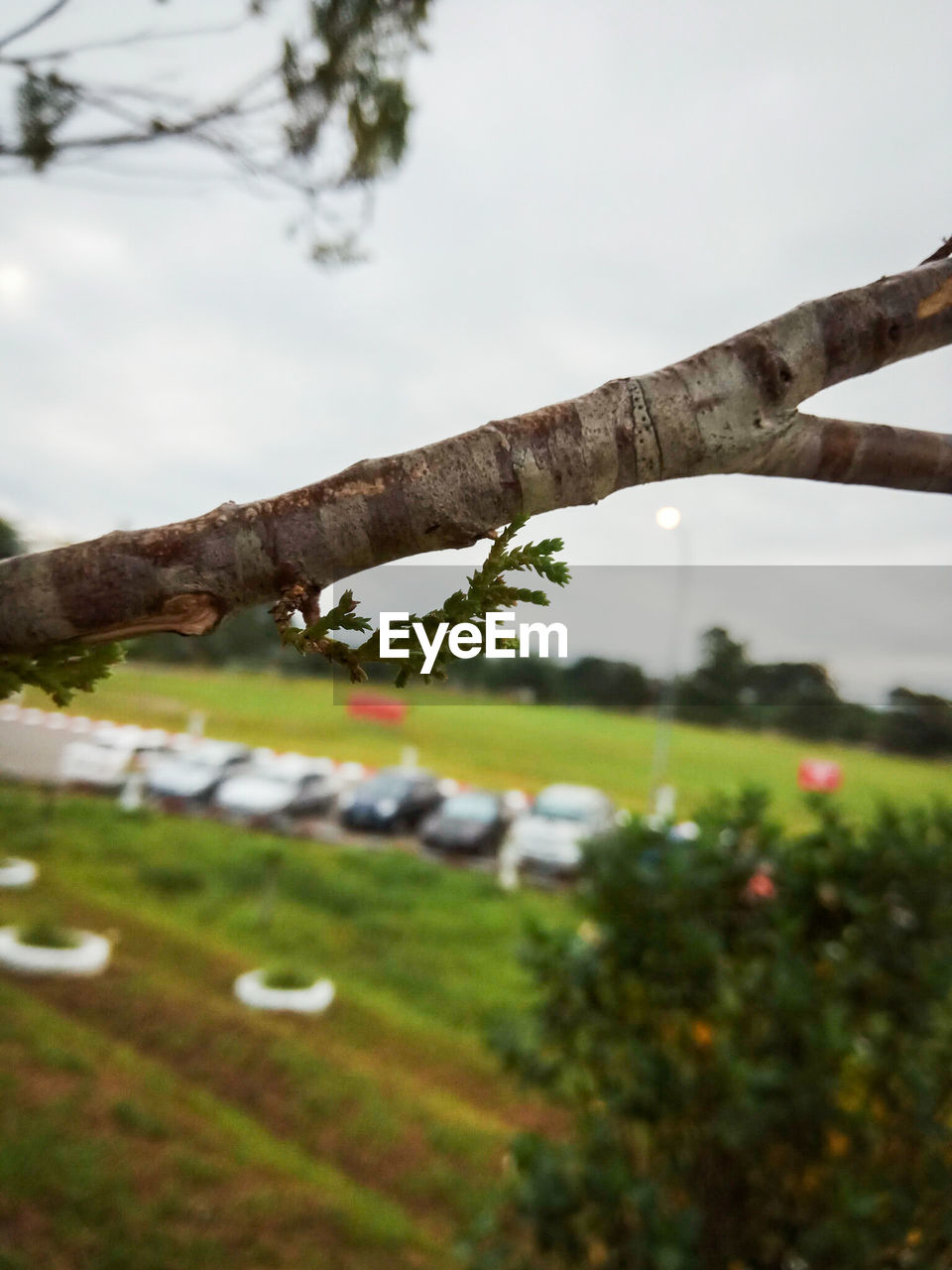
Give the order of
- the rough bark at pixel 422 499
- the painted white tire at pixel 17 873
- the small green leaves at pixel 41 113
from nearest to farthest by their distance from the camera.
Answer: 1. the rough bark at pixel 422 499
2. the small green leaves at pixel 41 113
3. the painted white tire at pixel 17 873

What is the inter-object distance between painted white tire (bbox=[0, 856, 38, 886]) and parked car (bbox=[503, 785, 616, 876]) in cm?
231

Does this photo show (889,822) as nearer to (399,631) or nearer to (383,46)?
(399,631)

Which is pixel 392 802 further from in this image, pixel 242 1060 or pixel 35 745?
pixel 242 1060

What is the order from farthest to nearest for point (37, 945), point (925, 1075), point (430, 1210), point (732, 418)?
1. point (37, 945)
2. point (430, 1210)
3. point (925, 1075)
4. point (732, 418)

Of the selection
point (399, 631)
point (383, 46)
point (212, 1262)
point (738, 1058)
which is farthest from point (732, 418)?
point (212, 1262)

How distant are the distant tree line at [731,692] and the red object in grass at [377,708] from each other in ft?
2.63

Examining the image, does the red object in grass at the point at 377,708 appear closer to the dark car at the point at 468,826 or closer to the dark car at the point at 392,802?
the dark car at the point at 392,802

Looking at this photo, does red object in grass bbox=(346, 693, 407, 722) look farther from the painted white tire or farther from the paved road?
the painted white tire

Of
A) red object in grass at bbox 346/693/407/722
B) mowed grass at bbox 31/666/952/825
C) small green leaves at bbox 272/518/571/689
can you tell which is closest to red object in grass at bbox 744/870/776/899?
small green leaves at bbox 272/518/571/689

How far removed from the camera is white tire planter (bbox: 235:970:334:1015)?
12.5ft

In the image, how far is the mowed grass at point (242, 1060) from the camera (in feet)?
7.84

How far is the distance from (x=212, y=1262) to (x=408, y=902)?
2.52 m

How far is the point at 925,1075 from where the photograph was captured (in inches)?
57.9

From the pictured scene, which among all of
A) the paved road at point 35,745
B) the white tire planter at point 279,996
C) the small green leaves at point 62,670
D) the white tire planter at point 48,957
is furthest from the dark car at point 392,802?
the small green leaves at point 62,670
